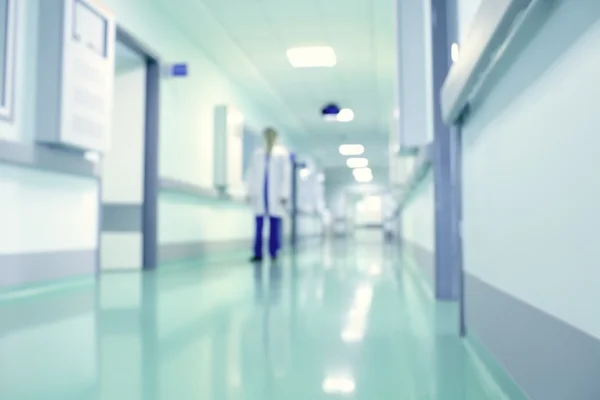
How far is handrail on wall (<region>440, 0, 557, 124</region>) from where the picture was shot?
42.2 inches

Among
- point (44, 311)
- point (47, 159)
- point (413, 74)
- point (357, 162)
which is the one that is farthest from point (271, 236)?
point (357, 162)

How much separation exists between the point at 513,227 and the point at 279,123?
500 inches

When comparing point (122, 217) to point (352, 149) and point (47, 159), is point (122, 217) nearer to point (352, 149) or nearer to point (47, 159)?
point (47, 159)

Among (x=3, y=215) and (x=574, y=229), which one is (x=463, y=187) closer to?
(x=574, y=229)

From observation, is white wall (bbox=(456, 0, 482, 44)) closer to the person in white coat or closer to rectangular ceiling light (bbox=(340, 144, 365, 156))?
the person in white coat

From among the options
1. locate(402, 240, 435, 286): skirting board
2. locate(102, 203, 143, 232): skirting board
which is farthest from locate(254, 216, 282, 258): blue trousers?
locate(402, 240, 435, 286): skirting board

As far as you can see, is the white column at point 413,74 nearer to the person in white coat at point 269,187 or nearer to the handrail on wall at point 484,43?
the handrail on wall at point 484,43

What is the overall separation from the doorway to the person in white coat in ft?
5.33

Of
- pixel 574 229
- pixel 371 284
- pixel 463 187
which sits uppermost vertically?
pixel 463 187

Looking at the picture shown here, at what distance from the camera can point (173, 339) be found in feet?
6.77

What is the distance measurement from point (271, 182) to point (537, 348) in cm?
622

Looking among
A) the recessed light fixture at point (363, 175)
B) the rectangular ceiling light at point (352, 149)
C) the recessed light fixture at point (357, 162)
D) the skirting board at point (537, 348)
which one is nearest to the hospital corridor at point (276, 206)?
the skirting board at point (537, 348)

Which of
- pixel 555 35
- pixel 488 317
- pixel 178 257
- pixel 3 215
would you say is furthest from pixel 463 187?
pixel 178 257

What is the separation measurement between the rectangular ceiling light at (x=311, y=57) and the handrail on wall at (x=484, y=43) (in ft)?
20.3
